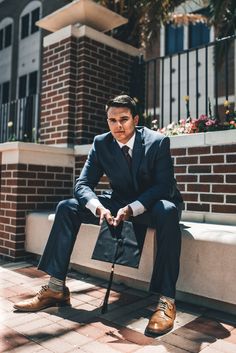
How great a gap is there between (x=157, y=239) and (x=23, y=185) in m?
2.11

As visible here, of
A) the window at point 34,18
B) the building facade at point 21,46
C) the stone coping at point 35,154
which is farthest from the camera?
the window at point 34,18

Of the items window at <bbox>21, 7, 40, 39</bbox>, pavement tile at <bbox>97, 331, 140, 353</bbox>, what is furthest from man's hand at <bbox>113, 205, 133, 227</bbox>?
window at <bbox>21, 7, 40, 39</bbox>

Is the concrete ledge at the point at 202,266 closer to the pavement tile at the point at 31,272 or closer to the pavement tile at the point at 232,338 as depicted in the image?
the pavement tile at the point at 232,338

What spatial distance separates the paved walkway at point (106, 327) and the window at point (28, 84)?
14.9 m

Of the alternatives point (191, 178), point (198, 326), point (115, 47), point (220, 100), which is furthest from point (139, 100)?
point (220, 100)

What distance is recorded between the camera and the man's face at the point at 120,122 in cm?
260

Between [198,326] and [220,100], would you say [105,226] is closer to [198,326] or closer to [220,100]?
[198,326]

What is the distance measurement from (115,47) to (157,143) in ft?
9.12

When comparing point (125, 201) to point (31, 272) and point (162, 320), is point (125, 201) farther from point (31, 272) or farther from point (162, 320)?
point (31, 272)

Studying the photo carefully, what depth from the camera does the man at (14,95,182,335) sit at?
228 cm

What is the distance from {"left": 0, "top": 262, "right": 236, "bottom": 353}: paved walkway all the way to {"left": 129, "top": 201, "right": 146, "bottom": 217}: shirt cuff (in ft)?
2.26

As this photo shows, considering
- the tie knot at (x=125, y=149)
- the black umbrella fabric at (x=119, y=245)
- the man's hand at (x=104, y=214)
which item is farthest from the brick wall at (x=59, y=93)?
the black umbrella fabric at (x=119, y=245)

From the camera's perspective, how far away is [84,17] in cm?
458

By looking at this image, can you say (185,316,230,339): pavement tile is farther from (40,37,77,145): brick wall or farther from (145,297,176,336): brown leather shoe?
(40,37,77,145): brick wall
